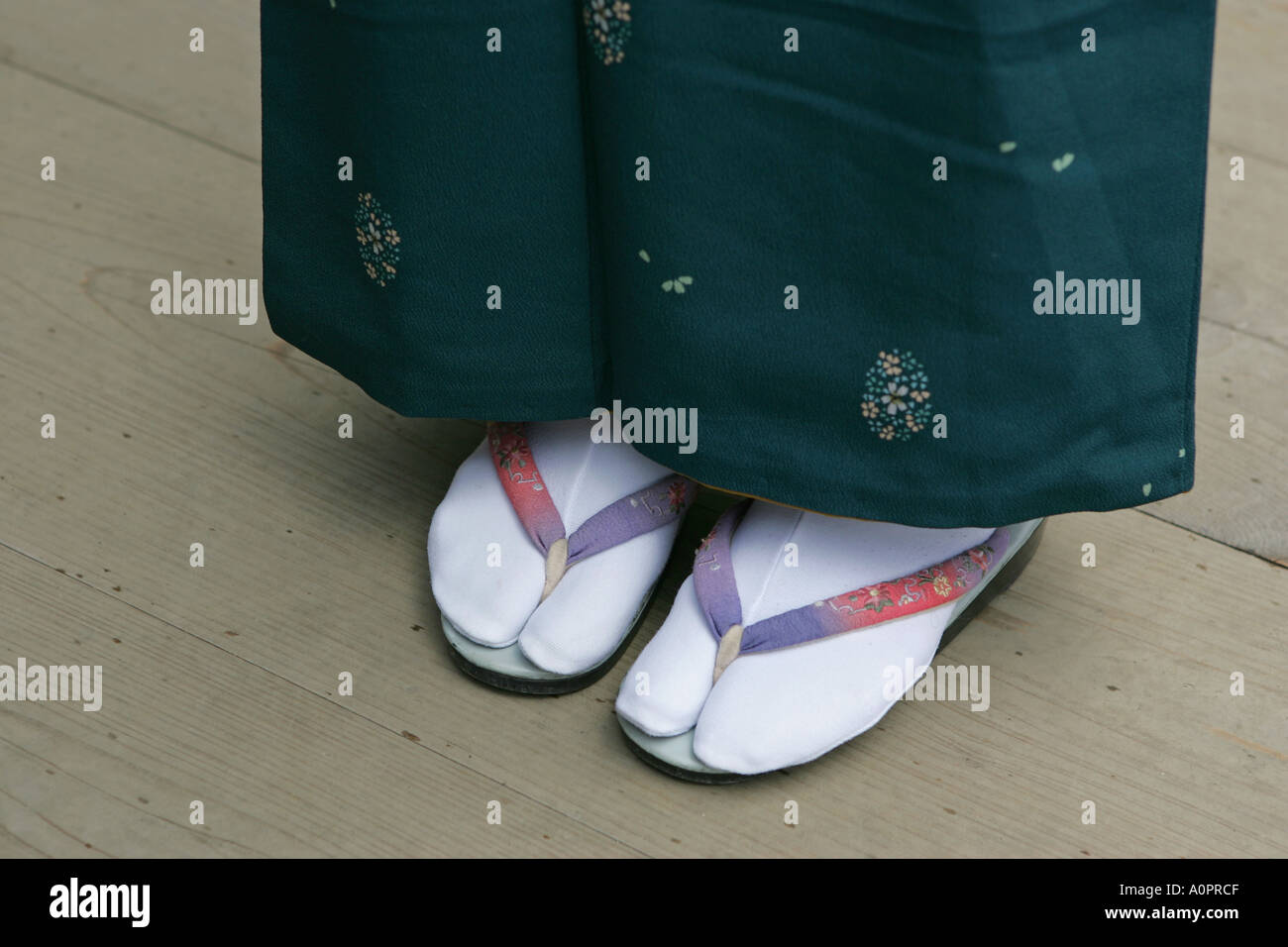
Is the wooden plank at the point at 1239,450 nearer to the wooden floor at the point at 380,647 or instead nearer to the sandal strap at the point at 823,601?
the wooden floor at the point at 380,647

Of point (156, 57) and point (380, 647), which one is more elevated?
point (156, 57)

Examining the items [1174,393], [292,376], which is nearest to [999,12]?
[1174,393]

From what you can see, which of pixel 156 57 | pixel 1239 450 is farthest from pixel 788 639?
pixel 156 57

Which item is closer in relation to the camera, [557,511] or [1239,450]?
[557,511]

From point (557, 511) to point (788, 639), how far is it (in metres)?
0.14

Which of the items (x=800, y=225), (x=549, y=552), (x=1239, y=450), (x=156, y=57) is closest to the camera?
(x=800, y=225)

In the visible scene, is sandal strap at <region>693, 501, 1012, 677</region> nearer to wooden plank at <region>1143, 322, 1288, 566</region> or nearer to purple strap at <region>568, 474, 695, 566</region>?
purple strap at <region>568, 474, 695, 566</region>

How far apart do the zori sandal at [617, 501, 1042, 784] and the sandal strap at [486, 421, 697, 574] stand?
4 centimetres

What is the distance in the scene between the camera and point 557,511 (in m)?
0.71

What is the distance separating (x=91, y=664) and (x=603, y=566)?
28 cm

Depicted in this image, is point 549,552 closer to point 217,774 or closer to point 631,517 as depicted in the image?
point 631,517

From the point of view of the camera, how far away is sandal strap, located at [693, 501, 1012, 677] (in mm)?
659

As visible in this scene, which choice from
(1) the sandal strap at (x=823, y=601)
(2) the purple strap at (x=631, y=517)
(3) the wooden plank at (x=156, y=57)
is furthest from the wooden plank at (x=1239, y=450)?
(3) the wooden plank at (x=156, y=57)

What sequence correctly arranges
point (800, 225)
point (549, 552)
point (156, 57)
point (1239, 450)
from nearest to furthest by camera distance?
point (800, 225), point (549, 552), point (1239, 450), point (156, 57)
